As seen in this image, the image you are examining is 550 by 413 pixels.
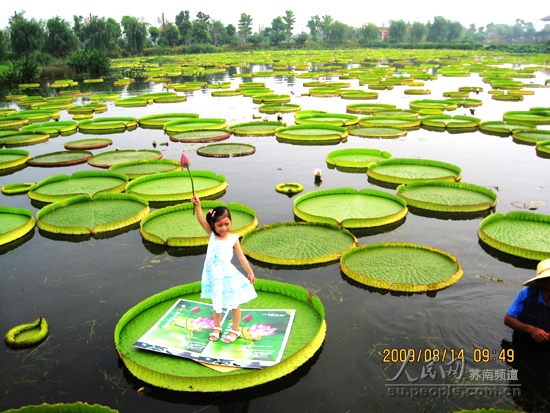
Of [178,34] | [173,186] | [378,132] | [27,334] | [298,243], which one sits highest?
[178,34]

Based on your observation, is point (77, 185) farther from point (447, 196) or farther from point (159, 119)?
point (159, 119)

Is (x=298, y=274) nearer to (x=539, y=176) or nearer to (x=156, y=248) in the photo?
(x=156, y=248)

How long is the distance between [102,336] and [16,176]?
6.24 meters

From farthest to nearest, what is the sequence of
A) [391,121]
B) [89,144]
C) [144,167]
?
[391,121]
[89,144]
[144,167]

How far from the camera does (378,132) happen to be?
10.4 m

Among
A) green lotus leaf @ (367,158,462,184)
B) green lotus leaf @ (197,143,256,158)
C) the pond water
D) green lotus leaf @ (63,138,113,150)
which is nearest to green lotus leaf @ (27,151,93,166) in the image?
green lotus leaf @ (63,138,113,150)

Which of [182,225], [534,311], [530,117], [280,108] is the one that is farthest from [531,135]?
[182,225]

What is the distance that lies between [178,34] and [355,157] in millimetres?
79430

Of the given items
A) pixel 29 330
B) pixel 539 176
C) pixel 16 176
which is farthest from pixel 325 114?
pixel 29 330

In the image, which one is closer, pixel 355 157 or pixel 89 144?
pixel 355 157

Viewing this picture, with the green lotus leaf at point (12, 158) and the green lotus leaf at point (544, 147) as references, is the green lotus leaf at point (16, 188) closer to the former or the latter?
the green lotus leaf at point (12, 158)

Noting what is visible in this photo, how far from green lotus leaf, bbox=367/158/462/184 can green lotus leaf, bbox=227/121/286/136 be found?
4225 millimetres
